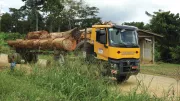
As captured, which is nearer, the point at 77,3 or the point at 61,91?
the point at 61,91

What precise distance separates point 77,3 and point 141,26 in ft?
48.4

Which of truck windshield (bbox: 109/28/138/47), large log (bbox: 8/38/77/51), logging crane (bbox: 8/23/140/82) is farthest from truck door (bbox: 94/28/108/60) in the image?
large log (bbox: 8/38/77/51)

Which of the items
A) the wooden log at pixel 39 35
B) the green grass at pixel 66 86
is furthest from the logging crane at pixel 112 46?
the green grass at pixel 66 86

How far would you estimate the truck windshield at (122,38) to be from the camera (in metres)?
13.4

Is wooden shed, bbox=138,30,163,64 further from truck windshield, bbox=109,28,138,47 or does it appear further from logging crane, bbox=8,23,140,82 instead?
truck windshield, bbox=109,28,138,47

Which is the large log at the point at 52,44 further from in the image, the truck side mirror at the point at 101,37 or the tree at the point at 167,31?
the tree at the point at 167,31

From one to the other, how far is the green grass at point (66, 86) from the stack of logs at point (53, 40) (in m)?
5.39

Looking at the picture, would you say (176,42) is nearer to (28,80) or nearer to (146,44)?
(146,44)

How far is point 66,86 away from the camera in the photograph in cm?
810

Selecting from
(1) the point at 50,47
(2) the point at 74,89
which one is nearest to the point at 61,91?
(2) the point at 74,89

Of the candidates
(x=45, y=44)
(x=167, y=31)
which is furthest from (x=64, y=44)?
(x=167, y=31)

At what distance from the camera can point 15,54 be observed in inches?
765

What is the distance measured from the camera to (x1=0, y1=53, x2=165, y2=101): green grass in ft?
23.6

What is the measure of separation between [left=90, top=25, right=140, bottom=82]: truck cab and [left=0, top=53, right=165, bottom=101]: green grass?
3.74m
